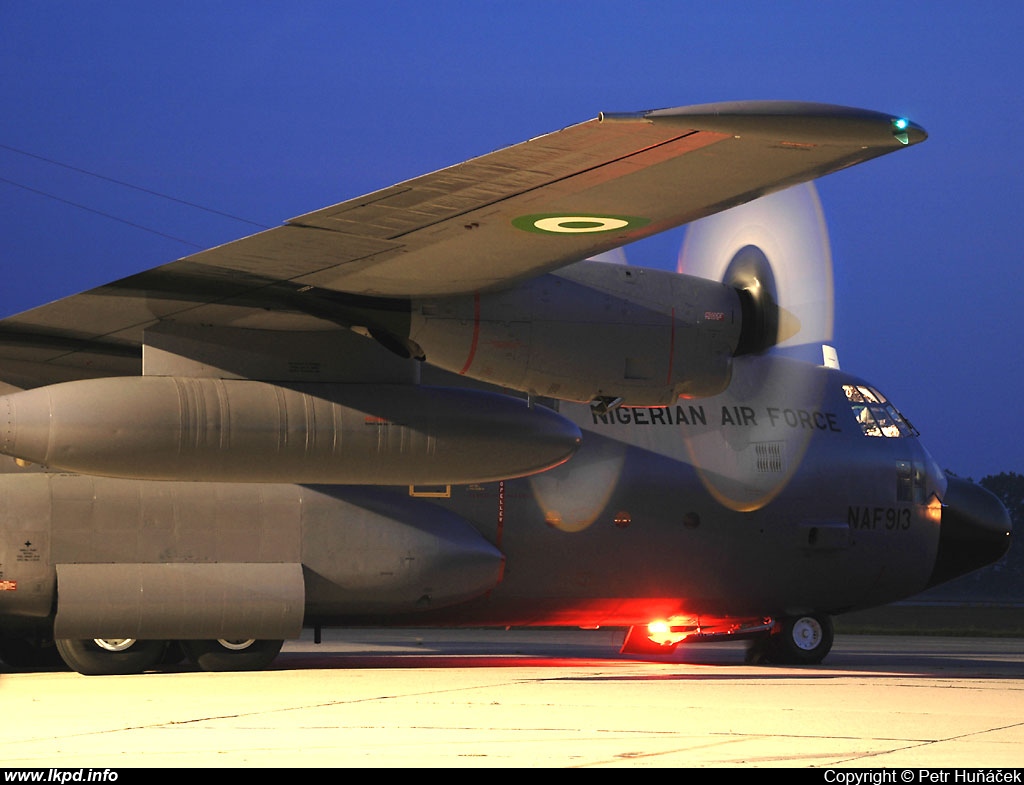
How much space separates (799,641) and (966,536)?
10.2ft

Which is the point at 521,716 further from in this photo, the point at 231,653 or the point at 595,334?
the point at 231,653

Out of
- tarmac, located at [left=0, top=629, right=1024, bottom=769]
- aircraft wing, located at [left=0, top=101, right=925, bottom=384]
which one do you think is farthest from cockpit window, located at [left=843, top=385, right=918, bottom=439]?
aircraft wing, located at [left=0, top=101, right=925, bottom=384]

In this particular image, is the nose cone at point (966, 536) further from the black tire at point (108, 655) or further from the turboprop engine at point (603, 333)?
the black tire at point (108, 655)

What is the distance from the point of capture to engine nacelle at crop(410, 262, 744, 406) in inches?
520

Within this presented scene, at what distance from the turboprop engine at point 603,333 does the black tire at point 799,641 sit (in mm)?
7456

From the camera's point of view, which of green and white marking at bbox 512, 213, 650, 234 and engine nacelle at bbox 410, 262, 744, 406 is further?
engine nacelle at bbox 410, 262, 744, 406

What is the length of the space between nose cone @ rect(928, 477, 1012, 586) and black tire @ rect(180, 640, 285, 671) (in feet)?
33.2

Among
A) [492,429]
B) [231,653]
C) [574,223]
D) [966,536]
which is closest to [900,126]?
[574,223]

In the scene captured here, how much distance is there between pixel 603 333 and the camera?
13625 millimetres

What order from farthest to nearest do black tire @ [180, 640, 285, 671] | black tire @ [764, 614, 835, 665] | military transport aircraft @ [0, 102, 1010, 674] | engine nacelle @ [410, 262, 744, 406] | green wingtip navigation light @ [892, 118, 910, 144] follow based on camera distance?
black tire @ [764, 614, 835, 665]
black tire @ [180, 640, 285, 671]
engine nacelle @ [410, 262, 744, 406]
military transport aircraft @ [0, 102, 1010, 674]
green wingtip navigation light @ [892, 118, 910, 144]

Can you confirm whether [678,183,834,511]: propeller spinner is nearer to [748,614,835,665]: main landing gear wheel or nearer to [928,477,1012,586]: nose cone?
[748,614,835,665]: main landing gear wheel

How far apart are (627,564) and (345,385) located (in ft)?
21.0

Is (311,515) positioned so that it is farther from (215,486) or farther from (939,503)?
(939,503)
